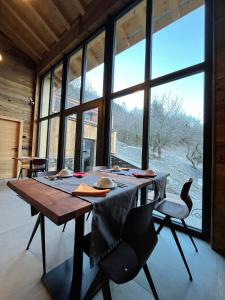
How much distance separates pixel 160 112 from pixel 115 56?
1731 mm

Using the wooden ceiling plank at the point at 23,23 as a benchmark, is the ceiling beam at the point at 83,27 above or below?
below

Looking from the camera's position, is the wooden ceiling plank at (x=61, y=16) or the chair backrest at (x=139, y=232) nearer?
the chair backrest at (x=139, y=232)

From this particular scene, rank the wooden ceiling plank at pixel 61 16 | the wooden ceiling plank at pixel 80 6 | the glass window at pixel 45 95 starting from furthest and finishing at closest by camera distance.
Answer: the glass window at pixel 45 95 < the wooden ceiling plank at pixel 61 16 < the wooden ceiling plank at pixel 80 6

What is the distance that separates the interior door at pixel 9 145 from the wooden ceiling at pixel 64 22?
2.24 m

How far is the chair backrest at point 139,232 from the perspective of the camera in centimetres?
84

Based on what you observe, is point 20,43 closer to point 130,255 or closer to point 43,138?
point 43,138

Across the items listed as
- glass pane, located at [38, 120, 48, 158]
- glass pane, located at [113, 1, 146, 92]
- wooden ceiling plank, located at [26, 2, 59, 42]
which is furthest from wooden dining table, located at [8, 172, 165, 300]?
wooden ceiling plank, located at [26, 2, 59, 42]

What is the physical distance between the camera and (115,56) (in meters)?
3.33

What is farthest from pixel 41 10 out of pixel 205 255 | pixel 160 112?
pixel 205 255

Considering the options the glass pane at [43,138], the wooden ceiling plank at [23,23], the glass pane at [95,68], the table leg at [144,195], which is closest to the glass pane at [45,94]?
the glass pane at [43,138]

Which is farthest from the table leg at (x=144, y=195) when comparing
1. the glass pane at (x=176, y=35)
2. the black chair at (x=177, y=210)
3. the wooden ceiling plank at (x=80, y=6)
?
the wooden ceiling plank at (x=80, y=6)

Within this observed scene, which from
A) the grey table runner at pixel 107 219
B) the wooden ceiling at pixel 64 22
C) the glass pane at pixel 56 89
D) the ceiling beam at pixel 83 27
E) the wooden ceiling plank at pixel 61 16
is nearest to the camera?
the grey table runner at pixel 107 219

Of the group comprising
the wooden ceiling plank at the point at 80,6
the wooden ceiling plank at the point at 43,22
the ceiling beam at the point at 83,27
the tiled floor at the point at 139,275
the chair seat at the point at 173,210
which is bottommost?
the tiled floor at the point at 139,275

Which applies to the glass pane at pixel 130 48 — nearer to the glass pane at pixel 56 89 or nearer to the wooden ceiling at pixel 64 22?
the wooden ceiling at pixel 64 22
